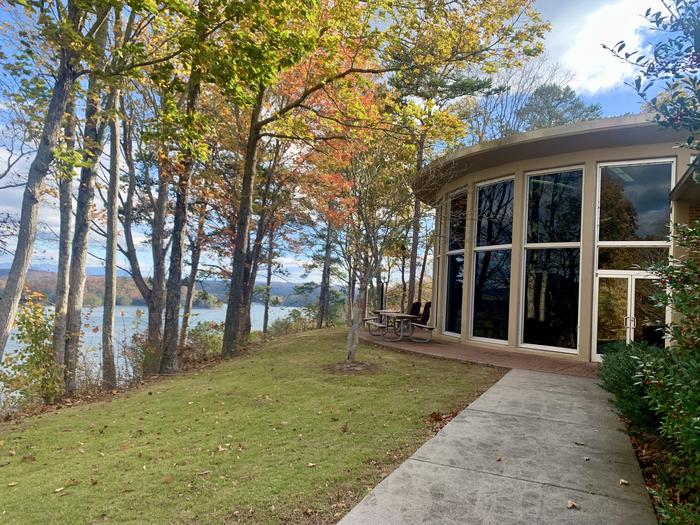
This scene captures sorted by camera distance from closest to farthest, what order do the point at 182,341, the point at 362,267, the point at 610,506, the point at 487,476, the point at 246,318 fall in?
the point at 610,506, the point at 487,476, the point at 362,267, the point at 182,341, the point at 246,318

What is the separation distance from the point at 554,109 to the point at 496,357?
18.5 m

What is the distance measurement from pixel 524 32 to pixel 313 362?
8.91 meters

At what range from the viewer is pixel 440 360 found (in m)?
8.73

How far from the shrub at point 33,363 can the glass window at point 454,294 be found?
9287mm

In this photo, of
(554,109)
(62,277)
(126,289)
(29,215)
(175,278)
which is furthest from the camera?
(554,109)

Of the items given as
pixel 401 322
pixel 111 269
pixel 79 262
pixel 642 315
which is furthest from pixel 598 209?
pixel 111 269

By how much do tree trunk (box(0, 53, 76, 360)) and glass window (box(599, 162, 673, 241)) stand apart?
9749 millimetres

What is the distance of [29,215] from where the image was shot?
5785mm

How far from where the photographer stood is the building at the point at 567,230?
328 inches

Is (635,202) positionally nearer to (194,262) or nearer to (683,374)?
(683,374)

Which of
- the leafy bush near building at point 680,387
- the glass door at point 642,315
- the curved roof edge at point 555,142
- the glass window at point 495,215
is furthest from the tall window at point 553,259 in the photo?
the leafy bush near building at point 680,387

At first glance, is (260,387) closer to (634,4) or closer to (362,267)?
(362,267)

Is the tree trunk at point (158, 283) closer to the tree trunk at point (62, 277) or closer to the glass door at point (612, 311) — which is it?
the tree trunk at point (62, 277)

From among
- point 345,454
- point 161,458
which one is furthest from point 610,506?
point 161,458
